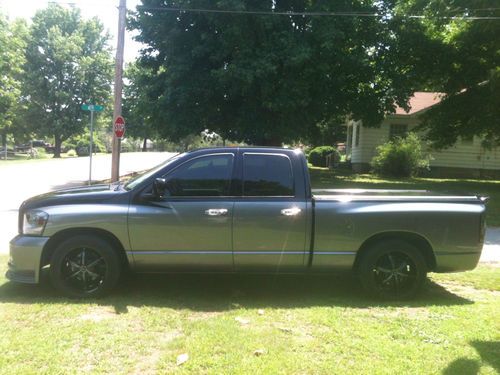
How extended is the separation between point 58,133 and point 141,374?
5229cm

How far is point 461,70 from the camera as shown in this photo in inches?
820

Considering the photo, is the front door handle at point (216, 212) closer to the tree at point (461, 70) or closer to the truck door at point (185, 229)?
the truck door at point (185, 229)

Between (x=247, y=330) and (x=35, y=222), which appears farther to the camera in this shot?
(x=35, y=222)

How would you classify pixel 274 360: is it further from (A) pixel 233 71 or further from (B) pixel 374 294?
(A) pixel 233 71

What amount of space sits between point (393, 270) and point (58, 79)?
174ft

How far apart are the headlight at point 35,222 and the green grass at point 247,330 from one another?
2.53 feet

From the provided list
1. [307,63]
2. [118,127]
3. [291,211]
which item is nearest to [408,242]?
[291,211]

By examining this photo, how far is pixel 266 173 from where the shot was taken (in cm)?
567

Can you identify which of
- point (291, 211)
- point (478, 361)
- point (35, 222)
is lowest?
point (478, 361)

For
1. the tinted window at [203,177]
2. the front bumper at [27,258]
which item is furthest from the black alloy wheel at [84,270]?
the tinted window at [203,177]

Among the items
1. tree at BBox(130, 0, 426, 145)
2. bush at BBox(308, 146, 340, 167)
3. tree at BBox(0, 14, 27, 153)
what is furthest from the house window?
tree at BBox(0, 14, 27, 153)

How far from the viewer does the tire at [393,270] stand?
5.66 m

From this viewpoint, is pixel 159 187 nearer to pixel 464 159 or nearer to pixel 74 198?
pixel 74 198

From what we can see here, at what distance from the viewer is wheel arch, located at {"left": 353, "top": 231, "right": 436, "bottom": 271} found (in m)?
5.70
